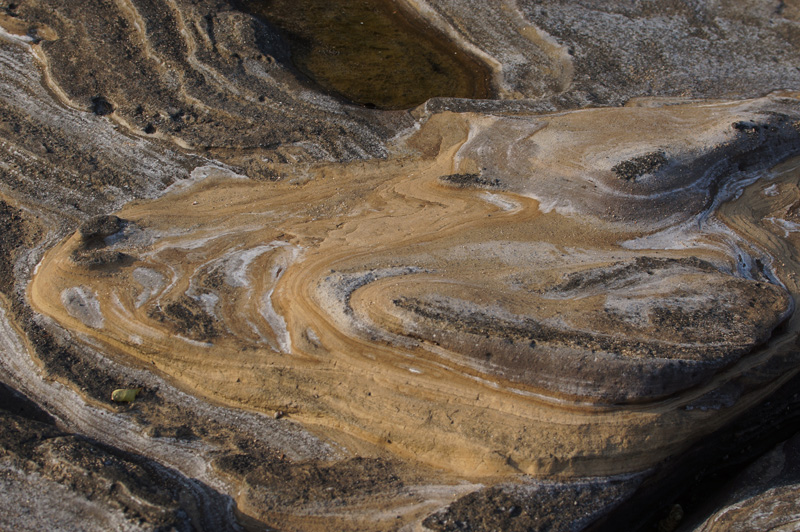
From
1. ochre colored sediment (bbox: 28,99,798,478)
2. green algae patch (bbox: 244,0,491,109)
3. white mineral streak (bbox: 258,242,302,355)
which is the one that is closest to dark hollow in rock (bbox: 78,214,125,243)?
ochre colored sediment (bbox: 28,99,798,478)

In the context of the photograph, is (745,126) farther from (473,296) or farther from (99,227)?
(99,227)

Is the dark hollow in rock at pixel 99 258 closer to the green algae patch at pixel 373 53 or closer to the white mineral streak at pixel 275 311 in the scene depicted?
the white mineral streak at pixel 275 311

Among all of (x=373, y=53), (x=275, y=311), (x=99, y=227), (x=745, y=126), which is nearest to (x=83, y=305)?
(x=99, y=227)

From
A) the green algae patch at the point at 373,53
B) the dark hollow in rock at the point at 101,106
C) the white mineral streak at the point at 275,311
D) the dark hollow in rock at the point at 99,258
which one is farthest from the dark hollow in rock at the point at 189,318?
the green algae patch at the point at 373,53

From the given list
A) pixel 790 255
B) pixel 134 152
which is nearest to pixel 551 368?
pixel 790 255

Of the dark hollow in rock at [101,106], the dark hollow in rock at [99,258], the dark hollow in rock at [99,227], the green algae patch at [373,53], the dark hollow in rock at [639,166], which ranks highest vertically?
the green algae patch at [373,53]

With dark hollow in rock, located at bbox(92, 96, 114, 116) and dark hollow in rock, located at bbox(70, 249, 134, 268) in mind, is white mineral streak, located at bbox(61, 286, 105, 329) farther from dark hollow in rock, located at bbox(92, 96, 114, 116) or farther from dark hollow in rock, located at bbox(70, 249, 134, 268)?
dark hollow in rock, located at bbox(92, 96, 114, 116)
